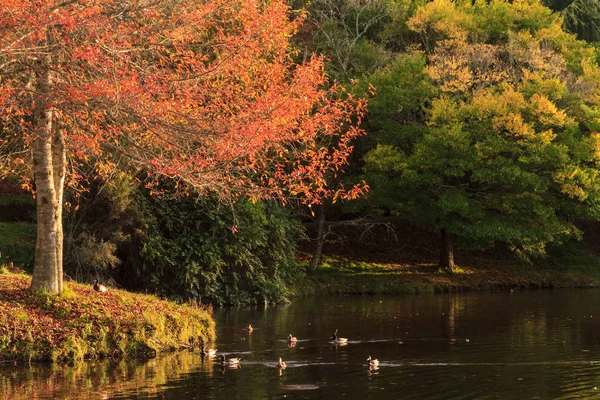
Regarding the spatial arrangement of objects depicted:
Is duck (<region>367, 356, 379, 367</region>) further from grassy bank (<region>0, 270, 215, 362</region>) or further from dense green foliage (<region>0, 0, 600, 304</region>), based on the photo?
dense green foliage (<region>0, 0, 600, 304</region>)

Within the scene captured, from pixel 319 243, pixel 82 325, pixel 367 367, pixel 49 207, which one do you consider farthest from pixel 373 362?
pixel 319 243

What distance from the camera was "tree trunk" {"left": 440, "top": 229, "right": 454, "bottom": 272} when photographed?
50531 mm

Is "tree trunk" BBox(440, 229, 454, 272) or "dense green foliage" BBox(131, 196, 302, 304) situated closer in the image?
"dense green foliage" BBox(131, 196, 302, 304)

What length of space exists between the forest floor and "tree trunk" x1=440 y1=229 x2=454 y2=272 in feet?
1.75

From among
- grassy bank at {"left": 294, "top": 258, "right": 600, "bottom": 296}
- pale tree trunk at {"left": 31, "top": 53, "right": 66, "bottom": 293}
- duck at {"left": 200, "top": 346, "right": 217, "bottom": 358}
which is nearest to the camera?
pale tree trunk at {"left": 31, "top": 53, "right": 66, "bottom": 293}

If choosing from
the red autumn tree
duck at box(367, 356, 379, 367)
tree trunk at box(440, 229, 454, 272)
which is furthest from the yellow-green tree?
duck at box(367, 356, 379, 367)

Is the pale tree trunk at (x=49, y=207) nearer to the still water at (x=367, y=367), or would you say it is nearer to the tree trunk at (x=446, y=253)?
the still water at (x=367, y=367)

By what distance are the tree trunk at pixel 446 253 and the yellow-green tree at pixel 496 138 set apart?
0.18ft

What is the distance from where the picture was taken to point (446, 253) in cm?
5072

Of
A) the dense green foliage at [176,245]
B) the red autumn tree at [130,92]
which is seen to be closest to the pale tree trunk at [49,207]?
the red autumn tree at [130,92]

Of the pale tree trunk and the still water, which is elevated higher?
the pale tree trunk

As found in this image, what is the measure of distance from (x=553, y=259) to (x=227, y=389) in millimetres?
40086

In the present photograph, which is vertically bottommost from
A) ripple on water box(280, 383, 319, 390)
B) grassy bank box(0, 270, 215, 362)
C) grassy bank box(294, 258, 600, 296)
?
ripple on water box(280, 383, 319, 390)

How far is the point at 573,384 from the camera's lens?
19.7 metres
